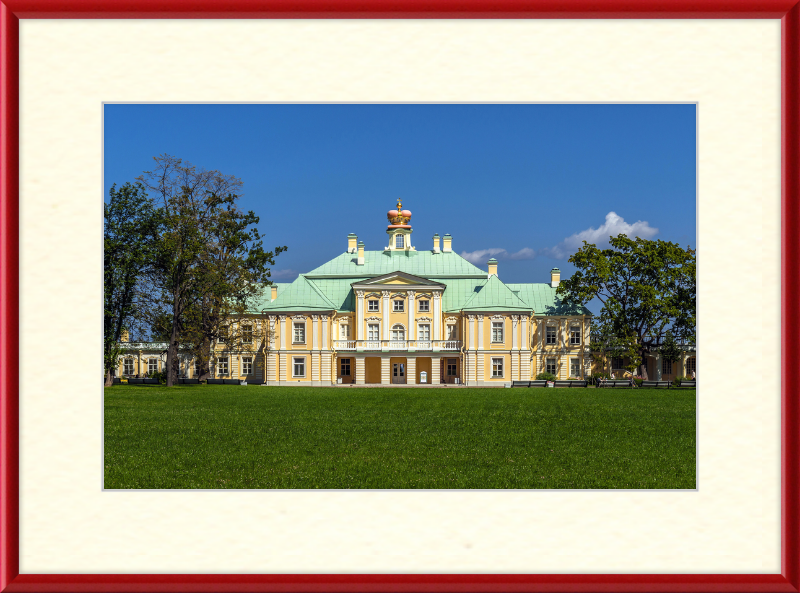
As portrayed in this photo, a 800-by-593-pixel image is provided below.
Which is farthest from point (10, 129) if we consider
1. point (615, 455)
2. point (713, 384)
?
point (615, 455)

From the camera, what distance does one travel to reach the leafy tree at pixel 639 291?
37125mm

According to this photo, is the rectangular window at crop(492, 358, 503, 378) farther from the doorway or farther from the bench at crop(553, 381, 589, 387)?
the bench at crop(553, 381, 589, 387)

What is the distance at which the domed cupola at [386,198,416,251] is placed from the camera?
1838 inches

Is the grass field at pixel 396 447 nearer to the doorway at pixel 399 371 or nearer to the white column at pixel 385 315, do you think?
the doorway at pixel 399 371

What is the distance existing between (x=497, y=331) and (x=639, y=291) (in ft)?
28.5

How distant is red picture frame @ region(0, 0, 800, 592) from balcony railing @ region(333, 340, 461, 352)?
38.4 m

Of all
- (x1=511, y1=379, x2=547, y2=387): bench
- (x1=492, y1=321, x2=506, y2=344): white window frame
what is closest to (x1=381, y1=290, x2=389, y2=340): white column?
(x1=492, y1=321, x2=506, y2=344): white window frame

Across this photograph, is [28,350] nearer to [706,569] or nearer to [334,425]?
[706,569]

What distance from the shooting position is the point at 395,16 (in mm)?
4422

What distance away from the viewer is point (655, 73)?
470 cm

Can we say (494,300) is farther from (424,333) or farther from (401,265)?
(401,265)

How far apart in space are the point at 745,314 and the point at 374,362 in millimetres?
38940

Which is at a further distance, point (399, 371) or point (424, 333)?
point (424, 333)

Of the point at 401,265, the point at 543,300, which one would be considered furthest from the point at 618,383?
the point at 401,265
